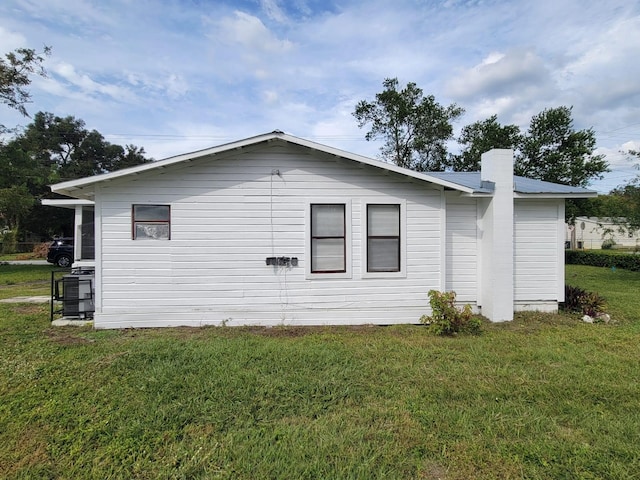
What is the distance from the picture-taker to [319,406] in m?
3.64

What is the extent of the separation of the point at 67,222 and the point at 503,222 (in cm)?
4291

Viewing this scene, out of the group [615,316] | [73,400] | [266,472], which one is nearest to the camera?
[266,472]

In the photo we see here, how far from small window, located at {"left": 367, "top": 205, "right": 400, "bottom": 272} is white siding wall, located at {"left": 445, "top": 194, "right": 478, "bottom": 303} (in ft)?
4.20

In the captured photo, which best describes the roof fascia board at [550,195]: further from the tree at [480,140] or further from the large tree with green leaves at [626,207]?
the tree at [480,140]

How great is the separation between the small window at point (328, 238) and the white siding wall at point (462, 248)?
240 centimetres

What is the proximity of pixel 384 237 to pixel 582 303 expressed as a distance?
489 cm

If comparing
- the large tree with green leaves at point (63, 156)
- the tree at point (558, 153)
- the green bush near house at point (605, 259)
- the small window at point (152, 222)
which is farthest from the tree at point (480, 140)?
the large tree with green leaves at point (63, 156)

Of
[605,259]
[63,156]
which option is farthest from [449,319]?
[63,156]

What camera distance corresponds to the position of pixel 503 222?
7012 mm

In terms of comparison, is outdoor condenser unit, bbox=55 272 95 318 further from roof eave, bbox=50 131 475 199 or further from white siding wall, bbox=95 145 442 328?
roof eave, bbox=50 131 475 199

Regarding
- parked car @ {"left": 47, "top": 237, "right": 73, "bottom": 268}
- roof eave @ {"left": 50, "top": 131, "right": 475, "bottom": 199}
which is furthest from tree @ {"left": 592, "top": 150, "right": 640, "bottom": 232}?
parked car @ {"left": 47, "top": 237, "right": 73, "bottom": 268}

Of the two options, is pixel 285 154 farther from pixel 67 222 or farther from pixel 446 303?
pixel 67 222

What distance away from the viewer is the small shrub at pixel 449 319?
6.28m

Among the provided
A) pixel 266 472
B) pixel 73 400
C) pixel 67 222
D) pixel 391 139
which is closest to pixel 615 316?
pixel 266 472
